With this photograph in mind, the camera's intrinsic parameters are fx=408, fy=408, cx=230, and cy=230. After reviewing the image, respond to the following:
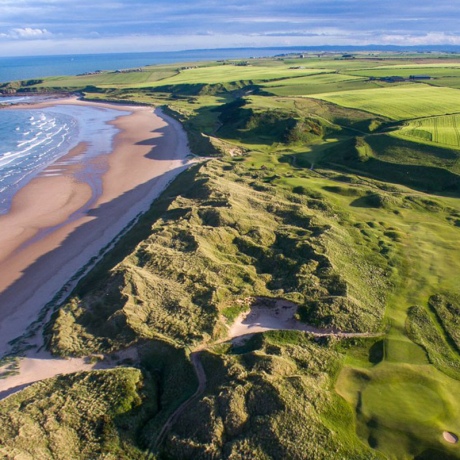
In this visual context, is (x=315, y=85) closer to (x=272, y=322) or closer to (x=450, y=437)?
(x=272, y=322)

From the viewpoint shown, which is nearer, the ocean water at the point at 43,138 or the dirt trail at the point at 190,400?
the dirt trail at the point at 190,400

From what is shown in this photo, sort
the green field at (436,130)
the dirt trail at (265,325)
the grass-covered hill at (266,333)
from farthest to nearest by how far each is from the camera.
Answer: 1. the green field at (436,130)
2. the dirt trail at (265,325)
3. the grass-covered hill at (266,333)

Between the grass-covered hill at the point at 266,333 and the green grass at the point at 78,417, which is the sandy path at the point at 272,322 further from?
the green grass at the point at 78,417

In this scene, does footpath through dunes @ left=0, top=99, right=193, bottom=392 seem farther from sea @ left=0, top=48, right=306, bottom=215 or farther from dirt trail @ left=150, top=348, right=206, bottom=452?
dirt trail @ left=150, top=348, right=206, bottom=452

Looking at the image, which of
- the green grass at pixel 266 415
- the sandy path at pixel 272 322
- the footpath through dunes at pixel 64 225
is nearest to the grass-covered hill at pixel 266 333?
the green grass at pixel 266 415

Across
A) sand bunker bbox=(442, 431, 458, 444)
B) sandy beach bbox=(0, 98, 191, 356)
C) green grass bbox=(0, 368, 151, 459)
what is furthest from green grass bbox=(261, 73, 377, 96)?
sand bunker bbox=(442, 431, 458, 444)

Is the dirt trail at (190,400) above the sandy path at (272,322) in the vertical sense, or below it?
above

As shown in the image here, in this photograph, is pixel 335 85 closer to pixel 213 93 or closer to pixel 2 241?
pixel 213 93
